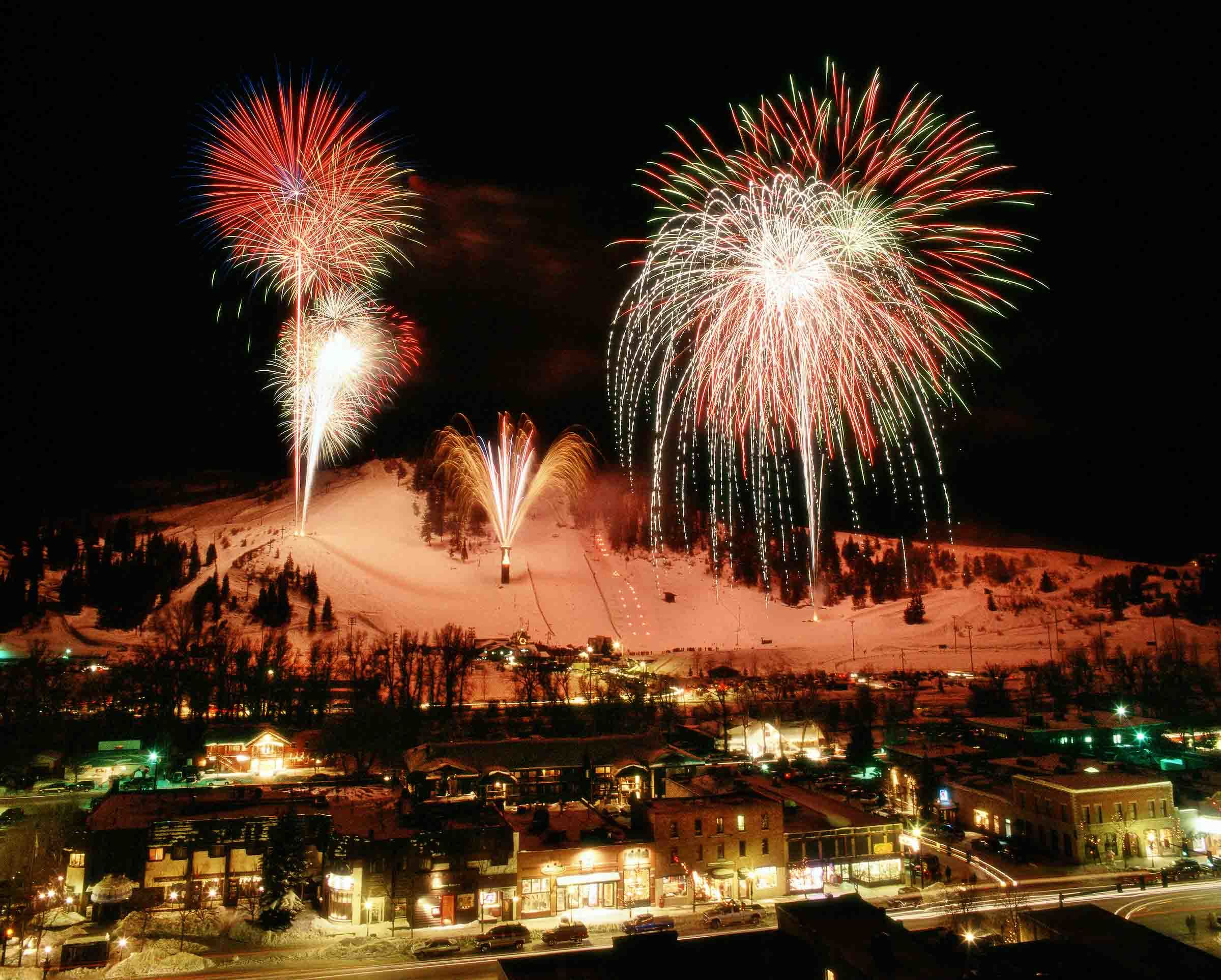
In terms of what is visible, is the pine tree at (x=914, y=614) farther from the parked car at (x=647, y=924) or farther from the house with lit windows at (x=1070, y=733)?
the parked car at (x=647, y=924)

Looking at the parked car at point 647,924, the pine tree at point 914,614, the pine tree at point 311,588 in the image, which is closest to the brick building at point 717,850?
the parked car at point 647,924

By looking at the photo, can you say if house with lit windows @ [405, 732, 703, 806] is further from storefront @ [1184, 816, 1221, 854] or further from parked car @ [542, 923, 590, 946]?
storefront @ [1184, 816, 1221, 854]

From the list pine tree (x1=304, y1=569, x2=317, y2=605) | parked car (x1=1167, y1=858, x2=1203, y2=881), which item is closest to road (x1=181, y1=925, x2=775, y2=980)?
parked car (x1=1167, y1=858, x2=1203, y2=881)

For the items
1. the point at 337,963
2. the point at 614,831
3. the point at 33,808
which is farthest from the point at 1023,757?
the point at 33,808

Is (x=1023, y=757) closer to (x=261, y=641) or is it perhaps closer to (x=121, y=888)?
(x=121, y=888)

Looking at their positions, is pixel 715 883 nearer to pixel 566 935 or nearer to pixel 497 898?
pixel 566 935
